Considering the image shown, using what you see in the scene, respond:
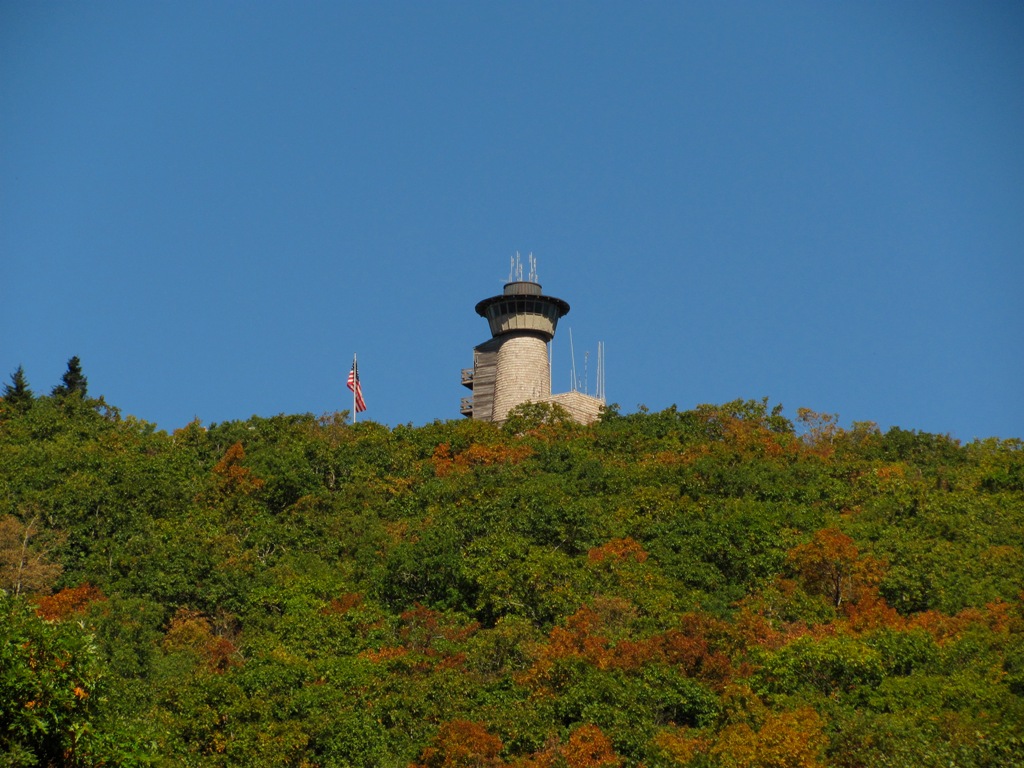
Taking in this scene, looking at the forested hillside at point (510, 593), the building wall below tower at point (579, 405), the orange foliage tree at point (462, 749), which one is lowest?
the orange foliage tree at point (462, 749)

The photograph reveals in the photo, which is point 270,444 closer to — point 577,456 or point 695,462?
point 577,456

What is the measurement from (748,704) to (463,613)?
15.3 meters

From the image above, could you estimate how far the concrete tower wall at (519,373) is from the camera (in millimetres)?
86812

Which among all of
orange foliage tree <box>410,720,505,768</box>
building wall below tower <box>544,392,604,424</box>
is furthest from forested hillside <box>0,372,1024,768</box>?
building wall below tower <box>544,392,604,424</box>

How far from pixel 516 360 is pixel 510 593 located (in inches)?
1265

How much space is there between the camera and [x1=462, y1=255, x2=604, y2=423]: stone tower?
87062 mm

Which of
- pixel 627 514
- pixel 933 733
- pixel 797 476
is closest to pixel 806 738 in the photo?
pixel 933 733

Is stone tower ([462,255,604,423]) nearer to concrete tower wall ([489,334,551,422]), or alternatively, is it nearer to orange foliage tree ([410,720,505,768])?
concrete tower wall ([489,334,551,422])

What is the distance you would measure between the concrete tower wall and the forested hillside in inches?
136

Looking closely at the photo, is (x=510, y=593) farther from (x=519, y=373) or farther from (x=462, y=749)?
(x=519, y=373)

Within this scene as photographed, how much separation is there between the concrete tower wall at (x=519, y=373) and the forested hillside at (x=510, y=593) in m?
3.45

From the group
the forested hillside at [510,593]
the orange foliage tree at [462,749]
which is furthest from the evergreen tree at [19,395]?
the orange foliage tree at [462,749]

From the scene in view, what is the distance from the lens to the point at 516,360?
88.6 meters

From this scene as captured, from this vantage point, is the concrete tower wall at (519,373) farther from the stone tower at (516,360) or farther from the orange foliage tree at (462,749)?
the orange foliage tree at (462,749)
